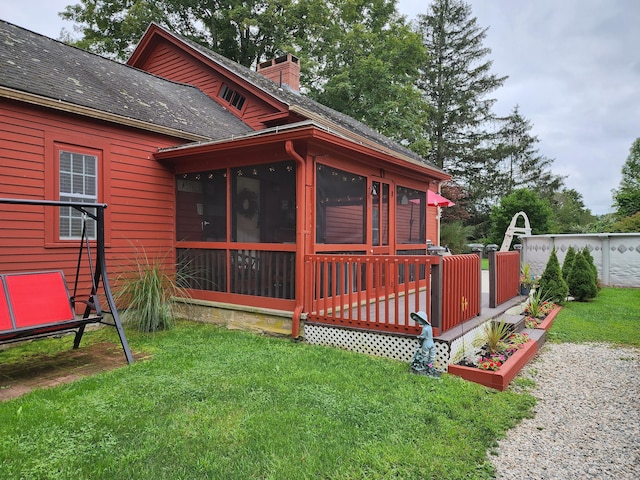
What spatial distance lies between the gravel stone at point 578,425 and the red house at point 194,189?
2.08 meters

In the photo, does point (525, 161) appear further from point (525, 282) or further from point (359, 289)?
point (359, 289)

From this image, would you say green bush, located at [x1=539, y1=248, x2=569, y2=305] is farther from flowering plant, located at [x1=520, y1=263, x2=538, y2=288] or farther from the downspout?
the downspout

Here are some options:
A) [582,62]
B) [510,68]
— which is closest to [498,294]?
[582,62]

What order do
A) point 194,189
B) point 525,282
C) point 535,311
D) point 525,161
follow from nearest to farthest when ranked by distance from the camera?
point 194,189
point 535,311
point 525,282
point 525,161

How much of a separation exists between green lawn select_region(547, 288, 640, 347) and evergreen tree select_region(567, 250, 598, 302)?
0.22 meters

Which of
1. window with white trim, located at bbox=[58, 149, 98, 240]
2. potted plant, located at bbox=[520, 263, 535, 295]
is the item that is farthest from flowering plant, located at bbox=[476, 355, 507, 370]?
window with white trim, located at bbox=[58, 149, 98, 240]

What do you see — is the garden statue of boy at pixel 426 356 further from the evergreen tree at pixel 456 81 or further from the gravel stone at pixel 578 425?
the evergreen tree at pixel 456 81

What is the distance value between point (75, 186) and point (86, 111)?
3.43ft

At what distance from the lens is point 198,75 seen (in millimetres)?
10359

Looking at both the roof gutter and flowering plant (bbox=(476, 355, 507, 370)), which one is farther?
the roof gutter

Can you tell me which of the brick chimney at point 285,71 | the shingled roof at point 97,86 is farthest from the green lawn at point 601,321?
the brick chimney at point 285,71

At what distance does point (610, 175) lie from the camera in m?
35.9

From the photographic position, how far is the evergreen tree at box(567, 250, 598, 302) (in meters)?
8.56

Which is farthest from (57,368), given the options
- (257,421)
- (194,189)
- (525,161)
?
(525,161)
